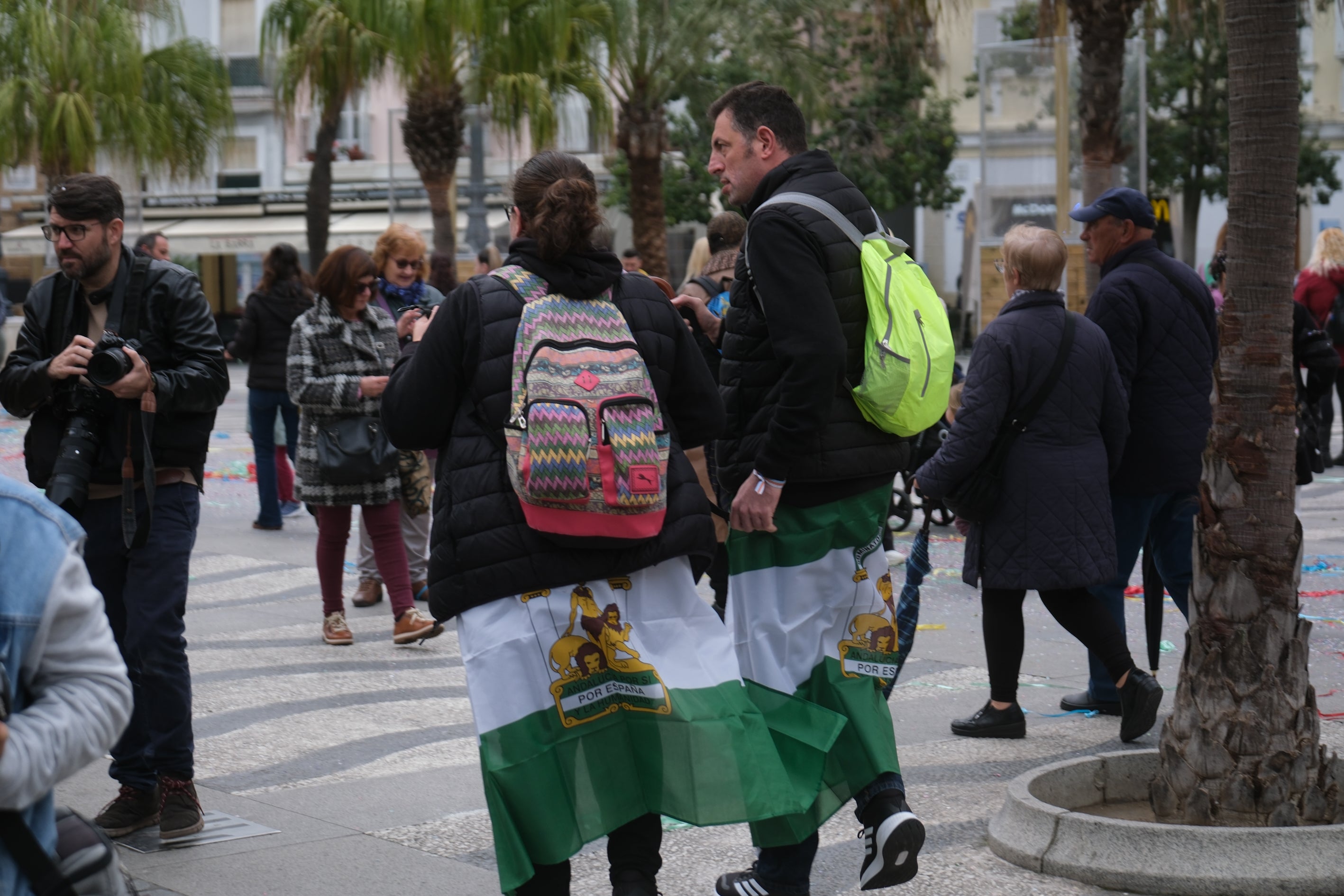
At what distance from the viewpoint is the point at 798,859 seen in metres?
3.99

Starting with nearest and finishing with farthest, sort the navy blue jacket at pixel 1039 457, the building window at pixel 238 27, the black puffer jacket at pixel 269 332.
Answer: the navy blue jacket at pixel 1039 457
the black puffer jacket at pixel 269 332
the building window at pixel 238 27

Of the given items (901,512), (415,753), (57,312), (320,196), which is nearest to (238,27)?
(320,196)

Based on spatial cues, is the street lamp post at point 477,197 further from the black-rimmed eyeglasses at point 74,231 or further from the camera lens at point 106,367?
the camera lens at point 106,367

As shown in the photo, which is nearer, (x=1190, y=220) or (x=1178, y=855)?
(x=1178, y=855)

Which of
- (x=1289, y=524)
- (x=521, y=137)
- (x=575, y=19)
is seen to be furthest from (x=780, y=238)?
(x=521, y=137)

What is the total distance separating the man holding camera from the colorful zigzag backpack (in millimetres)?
1503

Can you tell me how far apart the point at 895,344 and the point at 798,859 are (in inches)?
49.7

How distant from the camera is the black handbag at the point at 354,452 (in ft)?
24.8

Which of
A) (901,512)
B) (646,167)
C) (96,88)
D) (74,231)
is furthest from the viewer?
(96,88)

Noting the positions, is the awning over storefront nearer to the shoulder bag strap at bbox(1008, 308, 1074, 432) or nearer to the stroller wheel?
the stroller wheel

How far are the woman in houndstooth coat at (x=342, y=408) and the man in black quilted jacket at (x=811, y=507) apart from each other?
3.77 m

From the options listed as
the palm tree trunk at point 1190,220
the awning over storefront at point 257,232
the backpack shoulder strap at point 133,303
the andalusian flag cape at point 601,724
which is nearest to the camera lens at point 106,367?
the backpack shoulder strap at point 133,303

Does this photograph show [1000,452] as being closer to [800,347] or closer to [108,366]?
[800,347]

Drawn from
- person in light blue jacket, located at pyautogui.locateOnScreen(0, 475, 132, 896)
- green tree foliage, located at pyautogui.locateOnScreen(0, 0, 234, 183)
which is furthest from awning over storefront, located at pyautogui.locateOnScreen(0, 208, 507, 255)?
person in light blue jacket, located at pyautogui.locateOnScreen(0, 475, 132, 896)
